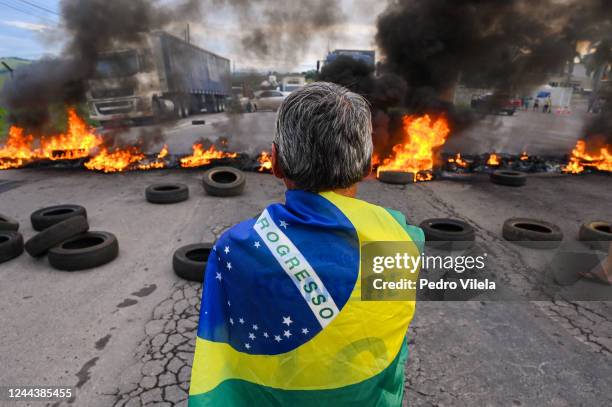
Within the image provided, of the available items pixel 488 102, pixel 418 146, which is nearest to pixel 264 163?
pixel 418 146

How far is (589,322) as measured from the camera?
13.5 ft

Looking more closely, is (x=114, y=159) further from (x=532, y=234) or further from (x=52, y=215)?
(x=532, y=234)

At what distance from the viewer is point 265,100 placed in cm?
2455

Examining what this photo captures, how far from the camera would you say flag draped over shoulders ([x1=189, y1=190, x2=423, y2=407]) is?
1.18 m

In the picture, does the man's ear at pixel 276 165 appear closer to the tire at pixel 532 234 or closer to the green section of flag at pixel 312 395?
the green section of flag at pixel 312 395

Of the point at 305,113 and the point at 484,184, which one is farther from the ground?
the point at 305,113

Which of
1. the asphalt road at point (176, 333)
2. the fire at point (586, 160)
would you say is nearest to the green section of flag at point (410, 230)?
the asphalt road at point (176, 333)

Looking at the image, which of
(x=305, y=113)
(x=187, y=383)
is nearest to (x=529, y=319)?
(x=187, y=383)

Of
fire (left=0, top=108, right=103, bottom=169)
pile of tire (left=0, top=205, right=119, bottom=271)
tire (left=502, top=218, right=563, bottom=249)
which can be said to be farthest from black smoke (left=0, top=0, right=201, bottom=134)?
tire (left=502, top=218, right=563, bottom=249)

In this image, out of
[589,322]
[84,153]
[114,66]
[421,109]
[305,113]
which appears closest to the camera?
[305,113]

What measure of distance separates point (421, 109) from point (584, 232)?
A: 7764mm

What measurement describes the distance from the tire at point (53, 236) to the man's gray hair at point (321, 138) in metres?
5.23

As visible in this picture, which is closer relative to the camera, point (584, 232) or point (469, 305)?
point (469, 305)

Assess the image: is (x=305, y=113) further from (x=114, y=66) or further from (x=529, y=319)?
(x=114, y=66)
